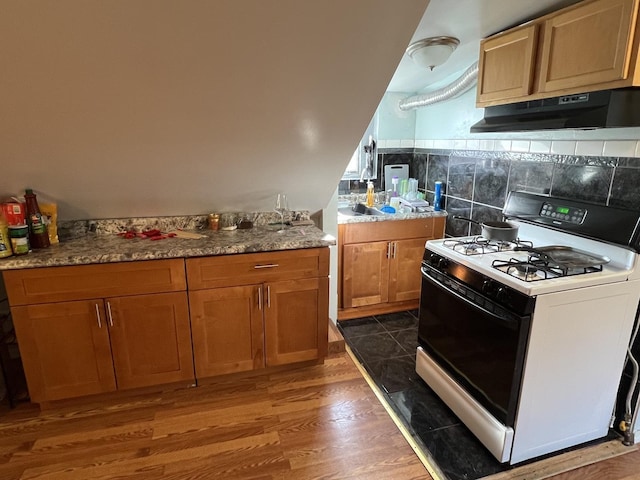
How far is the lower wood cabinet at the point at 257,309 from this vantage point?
209 cm

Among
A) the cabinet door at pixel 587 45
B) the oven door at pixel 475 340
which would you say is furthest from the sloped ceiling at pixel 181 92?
the oven door at pixel 475 340

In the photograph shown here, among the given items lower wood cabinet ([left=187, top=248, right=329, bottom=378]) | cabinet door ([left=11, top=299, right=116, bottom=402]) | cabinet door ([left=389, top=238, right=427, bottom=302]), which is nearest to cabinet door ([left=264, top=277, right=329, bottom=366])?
lower wood cabinet ([left=187, top=248, right=329, bottom=378])

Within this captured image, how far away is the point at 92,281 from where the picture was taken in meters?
1.92

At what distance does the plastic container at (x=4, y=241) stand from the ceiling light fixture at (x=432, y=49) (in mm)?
2279

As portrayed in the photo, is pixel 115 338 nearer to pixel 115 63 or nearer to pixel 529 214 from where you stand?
pixel 115 63

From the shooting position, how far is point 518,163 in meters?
2.40

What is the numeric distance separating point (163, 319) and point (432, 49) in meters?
2.06

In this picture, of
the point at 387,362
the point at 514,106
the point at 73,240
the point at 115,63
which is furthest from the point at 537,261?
the point at 73,240

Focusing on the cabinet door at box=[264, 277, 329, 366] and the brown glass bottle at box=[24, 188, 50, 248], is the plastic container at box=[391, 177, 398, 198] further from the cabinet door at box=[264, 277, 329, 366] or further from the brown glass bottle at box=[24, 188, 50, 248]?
the brown glass bottle at box=[24, 188, 50, 248]

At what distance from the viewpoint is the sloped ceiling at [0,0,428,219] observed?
4.30ft

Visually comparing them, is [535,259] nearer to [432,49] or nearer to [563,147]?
[563,147]

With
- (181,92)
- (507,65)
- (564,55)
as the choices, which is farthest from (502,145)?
(181,92)

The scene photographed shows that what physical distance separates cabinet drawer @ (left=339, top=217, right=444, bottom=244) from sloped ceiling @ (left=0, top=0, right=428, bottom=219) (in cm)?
69

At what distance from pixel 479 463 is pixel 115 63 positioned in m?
2.23
